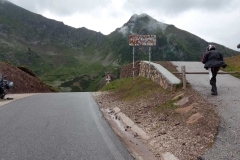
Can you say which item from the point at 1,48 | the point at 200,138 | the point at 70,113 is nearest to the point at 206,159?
the point at 200,138

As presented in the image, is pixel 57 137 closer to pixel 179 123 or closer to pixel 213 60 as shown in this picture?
pixel 179 123

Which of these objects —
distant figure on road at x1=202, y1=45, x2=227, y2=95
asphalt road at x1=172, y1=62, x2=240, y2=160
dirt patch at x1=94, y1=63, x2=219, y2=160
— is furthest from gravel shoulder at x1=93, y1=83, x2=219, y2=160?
distant figure on road at x1=202, y1=45, x2=227, y2=95

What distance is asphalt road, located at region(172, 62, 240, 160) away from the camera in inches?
215

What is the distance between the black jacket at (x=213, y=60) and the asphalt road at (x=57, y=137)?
4.54 meters

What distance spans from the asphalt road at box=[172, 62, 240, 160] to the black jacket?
1106mm

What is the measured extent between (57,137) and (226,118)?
4.37 metres

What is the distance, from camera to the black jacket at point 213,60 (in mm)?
10570

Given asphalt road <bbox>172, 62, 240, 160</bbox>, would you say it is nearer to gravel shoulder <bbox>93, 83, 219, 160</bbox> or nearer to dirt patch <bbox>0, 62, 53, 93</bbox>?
gravel shoulder <bbox>93, 83, 219, 160</bbox>

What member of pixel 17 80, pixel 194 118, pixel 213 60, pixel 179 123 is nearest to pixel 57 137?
pixel 179 123

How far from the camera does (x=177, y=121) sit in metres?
7.93

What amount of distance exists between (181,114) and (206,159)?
10.2ft

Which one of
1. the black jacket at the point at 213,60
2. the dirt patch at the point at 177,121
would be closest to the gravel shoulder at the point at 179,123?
the dirt patch at the point at 177,121

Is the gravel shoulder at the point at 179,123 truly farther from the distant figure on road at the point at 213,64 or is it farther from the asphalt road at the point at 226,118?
the distant figure on road at the point at 213,64

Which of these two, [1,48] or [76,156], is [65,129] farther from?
[1,48]
